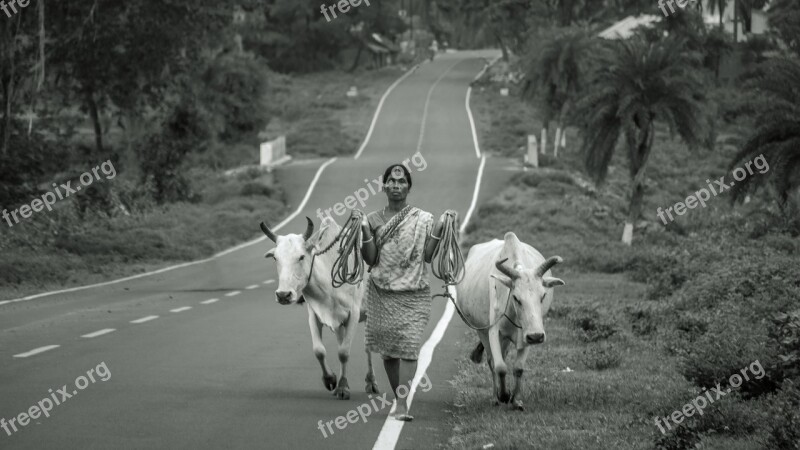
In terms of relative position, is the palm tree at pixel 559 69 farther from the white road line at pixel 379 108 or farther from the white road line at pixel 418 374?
the white road line at pixel 418 374

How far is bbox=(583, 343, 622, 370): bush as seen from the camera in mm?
14555

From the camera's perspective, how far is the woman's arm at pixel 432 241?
11086mm

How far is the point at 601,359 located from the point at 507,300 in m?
3.17

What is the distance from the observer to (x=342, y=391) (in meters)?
12.3

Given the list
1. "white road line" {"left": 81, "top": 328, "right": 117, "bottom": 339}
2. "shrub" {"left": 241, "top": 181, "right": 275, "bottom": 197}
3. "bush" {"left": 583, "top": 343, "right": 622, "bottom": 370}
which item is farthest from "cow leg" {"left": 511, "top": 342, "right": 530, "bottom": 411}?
"shrub" {"left": 241, "top": 181, "right": 275, "bottom": 197}

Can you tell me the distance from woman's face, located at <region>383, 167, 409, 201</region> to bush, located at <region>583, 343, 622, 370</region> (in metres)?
4.39

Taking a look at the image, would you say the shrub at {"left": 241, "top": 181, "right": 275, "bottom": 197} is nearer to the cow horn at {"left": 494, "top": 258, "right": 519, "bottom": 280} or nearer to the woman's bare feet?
the cow horn at {"left": 494, "top": 258, "right": 519, "bottom": 280}

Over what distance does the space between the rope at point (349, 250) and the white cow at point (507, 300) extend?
117 cm

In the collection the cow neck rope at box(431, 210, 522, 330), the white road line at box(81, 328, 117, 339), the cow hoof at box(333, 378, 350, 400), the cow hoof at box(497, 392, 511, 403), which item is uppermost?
the cow neck rope at box(431, 210, 522, 330)

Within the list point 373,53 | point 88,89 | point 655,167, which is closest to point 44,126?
point 88,89

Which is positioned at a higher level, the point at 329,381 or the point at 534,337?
the point at 534,337

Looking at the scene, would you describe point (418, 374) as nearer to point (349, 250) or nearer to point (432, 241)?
point (349, 250)

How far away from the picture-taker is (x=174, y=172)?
152ft

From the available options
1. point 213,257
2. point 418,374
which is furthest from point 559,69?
point 418,374
